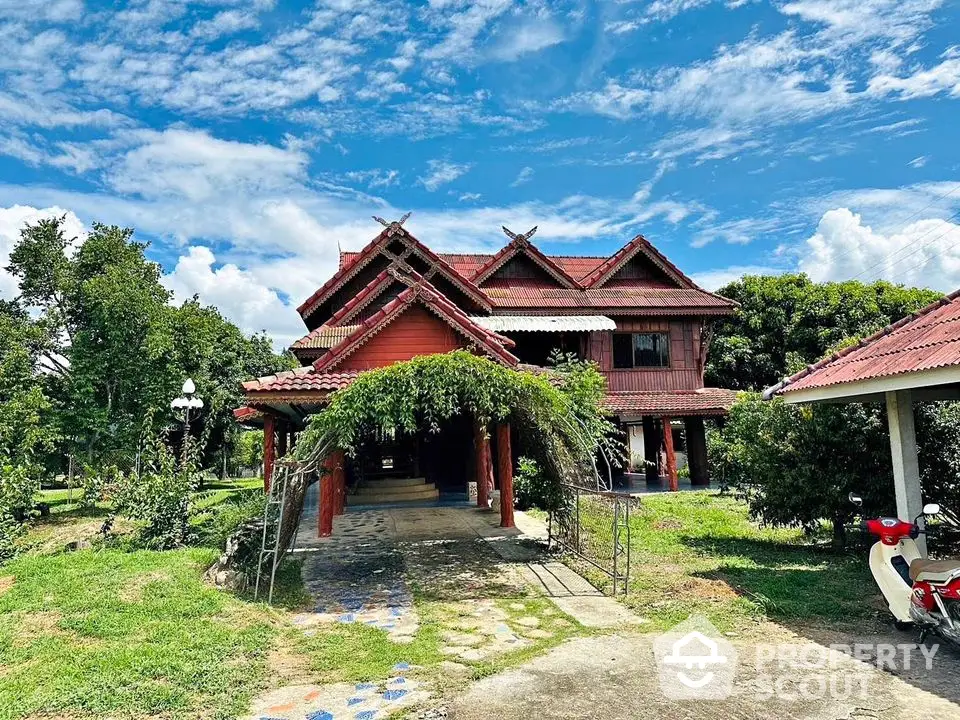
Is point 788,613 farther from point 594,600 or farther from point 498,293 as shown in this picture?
point 498,293

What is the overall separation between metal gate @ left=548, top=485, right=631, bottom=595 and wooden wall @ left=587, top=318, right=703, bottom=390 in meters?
11.5

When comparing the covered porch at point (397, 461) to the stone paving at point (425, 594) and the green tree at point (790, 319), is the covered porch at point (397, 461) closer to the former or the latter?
the stone paving at point (425, 594)

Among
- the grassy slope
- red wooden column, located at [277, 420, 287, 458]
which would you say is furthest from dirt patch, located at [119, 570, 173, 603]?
red wooden column, located at [277, 420, 287, 458]

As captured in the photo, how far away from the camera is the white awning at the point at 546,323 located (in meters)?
20.1

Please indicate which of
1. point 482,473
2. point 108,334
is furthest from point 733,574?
point 108,334

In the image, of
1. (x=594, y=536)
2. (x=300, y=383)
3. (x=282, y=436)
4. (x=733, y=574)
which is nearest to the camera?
(x=733, y=574)

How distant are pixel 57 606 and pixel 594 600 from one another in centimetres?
585

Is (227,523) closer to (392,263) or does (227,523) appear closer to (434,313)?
(434,313)

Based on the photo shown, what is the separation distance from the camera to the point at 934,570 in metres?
5.54

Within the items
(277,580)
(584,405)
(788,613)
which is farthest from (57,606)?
(584,405)

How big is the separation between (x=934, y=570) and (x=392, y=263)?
14975mm

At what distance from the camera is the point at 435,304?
1328 cm

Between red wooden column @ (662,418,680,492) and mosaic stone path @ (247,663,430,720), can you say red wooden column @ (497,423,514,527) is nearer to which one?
mosaic stone path @ (247,663,430,720)

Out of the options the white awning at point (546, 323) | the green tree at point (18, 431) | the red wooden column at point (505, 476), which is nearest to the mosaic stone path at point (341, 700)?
the red wooden column at point (505, 476)
